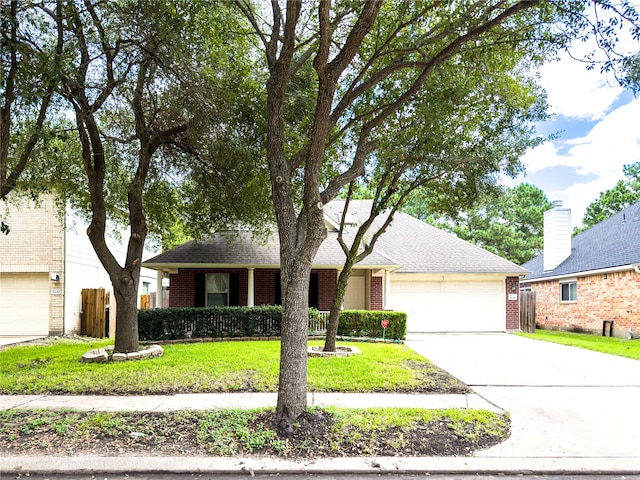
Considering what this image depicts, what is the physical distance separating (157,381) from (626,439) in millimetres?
6687

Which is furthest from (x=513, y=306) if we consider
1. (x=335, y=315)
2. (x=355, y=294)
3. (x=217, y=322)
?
(x=217, y=322)

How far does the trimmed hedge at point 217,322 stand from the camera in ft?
45.2

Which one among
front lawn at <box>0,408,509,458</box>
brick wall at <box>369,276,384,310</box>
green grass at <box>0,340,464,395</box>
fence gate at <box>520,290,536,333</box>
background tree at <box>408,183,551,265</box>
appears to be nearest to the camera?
front lawn at <box>0,408,509,458</box>

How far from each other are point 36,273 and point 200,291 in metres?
5.44

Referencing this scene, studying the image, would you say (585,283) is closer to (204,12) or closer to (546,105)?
(546,105)

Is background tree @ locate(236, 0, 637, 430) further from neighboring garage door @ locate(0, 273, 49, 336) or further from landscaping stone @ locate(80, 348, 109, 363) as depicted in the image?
neighboring garage door @ locate(0, 273, 49, 336)

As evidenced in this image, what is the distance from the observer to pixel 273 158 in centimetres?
586

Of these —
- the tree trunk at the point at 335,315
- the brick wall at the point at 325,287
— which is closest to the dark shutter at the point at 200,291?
the brick wall at the point at 325,287

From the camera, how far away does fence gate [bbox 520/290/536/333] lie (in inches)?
779

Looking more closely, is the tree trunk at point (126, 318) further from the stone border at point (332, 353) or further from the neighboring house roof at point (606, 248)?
the neighboring house roof at point (606, 248)

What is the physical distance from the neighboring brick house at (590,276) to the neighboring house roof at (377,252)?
331cm

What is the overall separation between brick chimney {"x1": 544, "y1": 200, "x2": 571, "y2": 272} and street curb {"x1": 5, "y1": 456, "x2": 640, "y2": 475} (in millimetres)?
18798

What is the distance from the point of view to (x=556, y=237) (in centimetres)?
2195

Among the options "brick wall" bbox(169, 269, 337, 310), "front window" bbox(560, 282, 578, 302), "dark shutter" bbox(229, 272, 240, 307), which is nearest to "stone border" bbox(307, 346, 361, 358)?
"brick wall" bbox(169, 269, 337, 310)
